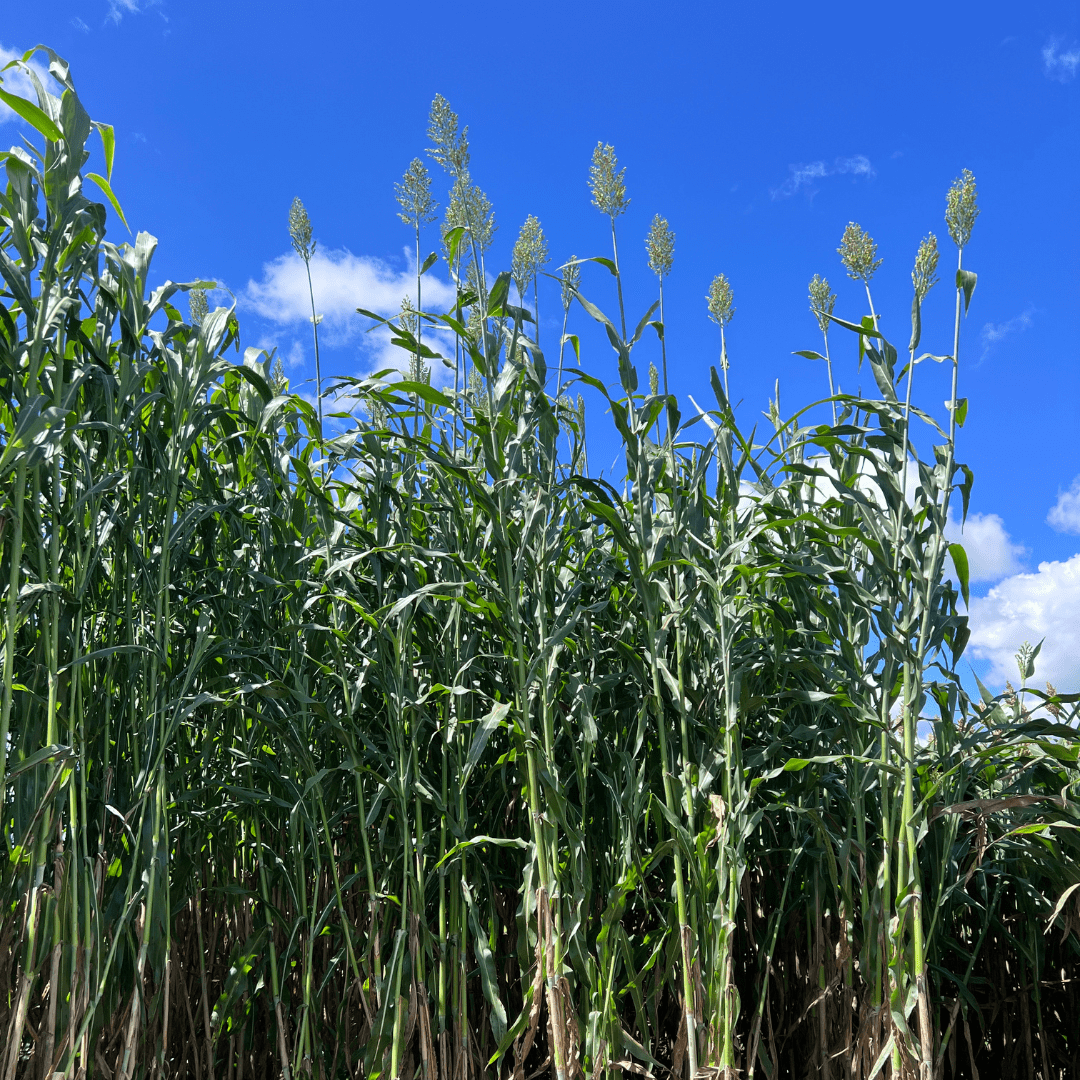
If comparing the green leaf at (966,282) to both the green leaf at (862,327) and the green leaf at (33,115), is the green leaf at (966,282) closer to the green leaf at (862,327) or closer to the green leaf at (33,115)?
the green leaf at (862,327)

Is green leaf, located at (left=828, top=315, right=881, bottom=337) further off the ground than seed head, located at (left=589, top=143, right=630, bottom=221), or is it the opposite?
seed head, located at (left=589, top=143, right=630, bottom=221)

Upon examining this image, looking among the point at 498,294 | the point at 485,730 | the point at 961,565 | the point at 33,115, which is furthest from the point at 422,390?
the point at 961,565

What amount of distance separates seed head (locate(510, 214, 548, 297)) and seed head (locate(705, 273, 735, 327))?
0.46m

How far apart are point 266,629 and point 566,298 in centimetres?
105

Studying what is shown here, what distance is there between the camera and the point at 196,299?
7.46 feet

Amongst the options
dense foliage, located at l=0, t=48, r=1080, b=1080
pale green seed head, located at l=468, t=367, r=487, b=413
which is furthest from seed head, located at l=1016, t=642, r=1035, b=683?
pale green seed head, located at l=468, t=367, r=487, b=413

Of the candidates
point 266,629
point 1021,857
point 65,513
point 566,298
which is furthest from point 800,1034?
point 65,513

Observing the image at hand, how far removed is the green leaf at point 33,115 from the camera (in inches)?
52.1

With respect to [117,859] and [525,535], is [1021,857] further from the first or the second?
[117,859]

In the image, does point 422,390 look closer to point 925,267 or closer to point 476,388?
point 476,388

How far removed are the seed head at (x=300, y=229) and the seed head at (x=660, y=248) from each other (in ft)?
3.18

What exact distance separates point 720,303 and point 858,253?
501 millimetres

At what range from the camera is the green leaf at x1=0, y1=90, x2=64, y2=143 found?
4.34ft

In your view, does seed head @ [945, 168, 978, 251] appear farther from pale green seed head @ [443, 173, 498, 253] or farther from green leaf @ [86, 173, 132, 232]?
green leaf @ [86, 173, 132, 232]
